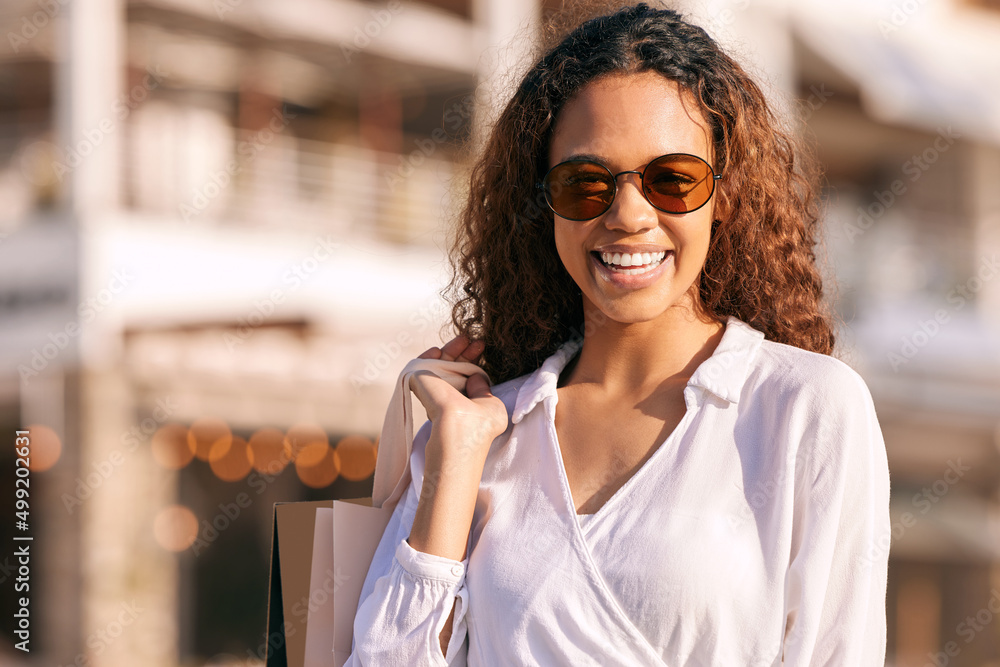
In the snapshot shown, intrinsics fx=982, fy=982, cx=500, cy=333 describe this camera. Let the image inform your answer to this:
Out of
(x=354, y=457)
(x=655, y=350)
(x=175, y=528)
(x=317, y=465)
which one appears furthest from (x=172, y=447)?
(x=655, y=350)

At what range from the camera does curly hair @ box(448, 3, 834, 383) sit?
181 centimetres

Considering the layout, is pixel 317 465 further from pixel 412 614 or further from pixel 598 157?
pixel 598 157

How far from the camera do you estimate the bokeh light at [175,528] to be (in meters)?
8.59

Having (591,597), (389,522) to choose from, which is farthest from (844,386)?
(389,522)

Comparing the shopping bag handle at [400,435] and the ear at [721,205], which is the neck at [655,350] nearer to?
the ear at [721,205]

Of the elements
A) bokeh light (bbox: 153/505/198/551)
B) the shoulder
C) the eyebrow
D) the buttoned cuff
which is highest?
the eyebrow

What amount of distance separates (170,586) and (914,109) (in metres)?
9.60

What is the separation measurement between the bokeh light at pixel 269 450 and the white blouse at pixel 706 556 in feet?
23.6

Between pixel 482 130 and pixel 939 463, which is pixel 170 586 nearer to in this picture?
pixel 482 130

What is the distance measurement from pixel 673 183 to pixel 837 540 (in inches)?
25.3

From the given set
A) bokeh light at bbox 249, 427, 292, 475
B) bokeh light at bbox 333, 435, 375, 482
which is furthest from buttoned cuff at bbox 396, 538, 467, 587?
bokeh light at bbox 333, 435, 375, 482

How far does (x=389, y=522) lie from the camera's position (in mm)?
1971

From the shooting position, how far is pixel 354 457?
926 centimetres

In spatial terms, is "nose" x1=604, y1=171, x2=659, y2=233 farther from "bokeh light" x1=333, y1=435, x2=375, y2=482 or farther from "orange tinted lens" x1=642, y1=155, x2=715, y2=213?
"bokeh light" x1=333, y1=435, x2=375, y2=482
